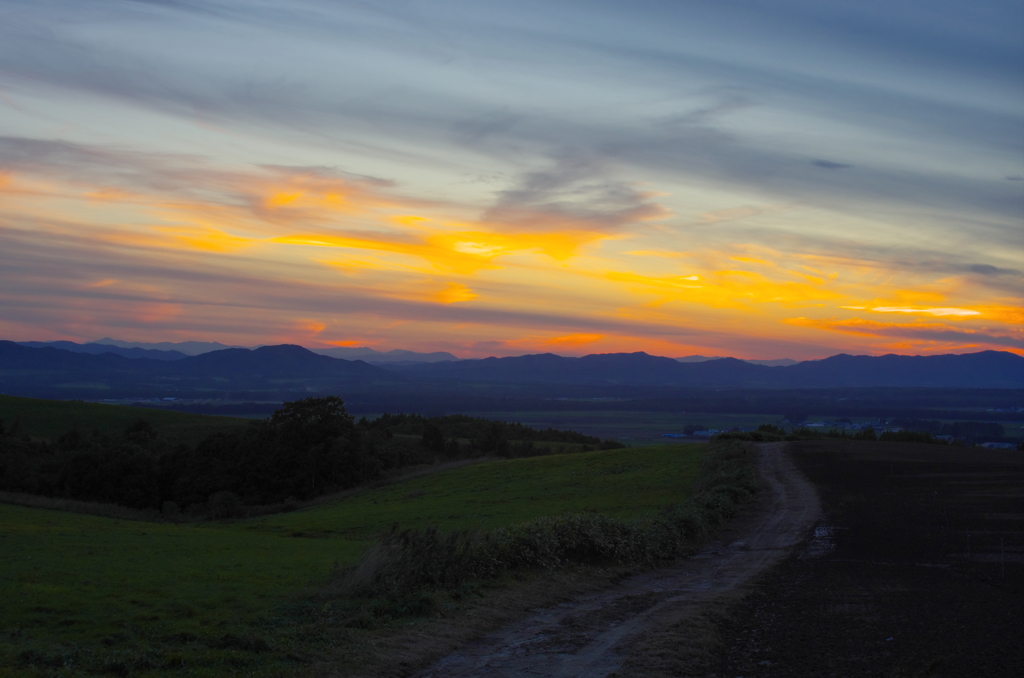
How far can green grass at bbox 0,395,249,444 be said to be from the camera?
83812 millimetres

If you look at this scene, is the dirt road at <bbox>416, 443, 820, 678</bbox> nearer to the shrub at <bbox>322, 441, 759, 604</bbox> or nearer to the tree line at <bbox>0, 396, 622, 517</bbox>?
the shrub at <bbox>322, 441, 759, 604</bbox>

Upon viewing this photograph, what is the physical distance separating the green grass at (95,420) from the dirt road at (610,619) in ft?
234

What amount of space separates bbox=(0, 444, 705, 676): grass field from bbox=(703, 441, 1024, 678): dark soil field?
6.22 m

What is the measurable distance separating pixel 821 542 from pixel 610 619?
9939 mm

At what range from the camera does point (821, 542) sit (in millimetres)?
19062

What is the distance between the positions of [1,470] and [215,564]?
162 ft

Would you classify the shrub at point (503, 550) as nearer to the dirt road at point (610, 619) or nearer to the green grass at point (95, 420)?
the dirt road at point (610, 619)

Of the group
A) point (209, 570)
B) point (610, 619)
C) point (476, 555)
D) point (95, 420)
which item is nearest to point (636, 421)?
point (95, 420)

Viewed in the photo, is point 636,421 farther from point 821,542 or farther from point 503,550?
point 503,550

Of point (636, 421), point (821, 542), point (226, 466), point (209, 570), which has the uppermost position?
point (821, 542)

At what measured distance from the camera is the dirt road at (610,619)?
29.8ft

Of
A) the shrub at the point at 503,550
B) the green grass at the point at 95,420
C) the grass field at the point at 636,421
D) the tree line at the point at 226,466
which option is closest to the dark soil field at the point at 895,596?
the shrub at the point at 503,550

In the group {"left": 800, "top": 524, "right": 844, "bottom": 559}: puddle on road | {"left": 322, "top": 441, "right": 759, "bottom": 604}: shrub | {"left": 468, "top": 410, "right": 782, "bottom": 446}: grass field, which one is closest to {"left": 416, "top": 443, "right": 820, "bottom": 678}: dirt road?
{"left": 800, "top": 524, "right": 844, "bottom": 559}: puddle on road

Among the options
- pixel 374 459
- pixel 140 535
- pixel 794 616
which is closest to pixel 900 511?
pixel 794 616
